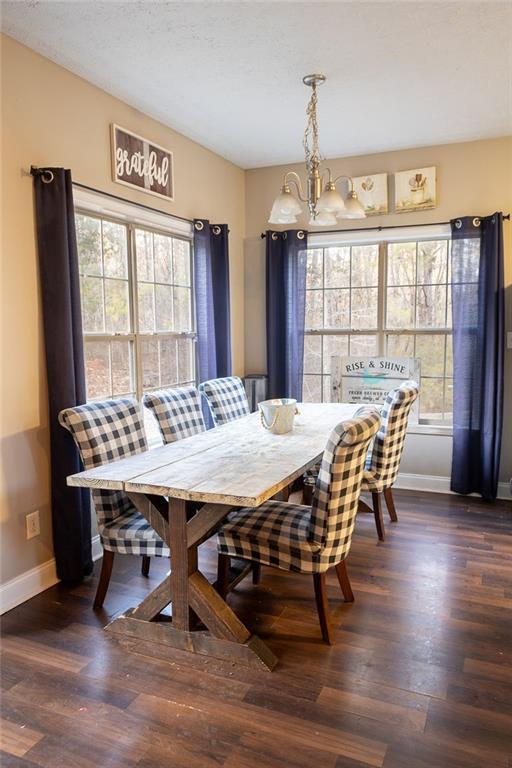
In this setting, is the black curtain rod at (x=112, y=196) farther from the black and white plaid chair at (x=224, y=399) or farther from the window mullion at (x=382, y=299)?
the window mullion at (x=382, y=299)

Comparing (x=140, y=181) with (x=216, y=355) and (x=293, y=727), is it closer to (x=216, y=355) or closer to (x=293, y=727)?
(x=216, y=355)

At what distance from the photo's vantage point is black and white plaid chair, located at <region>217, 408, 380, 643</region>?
212cm

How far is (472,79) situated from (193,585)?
3056 mm

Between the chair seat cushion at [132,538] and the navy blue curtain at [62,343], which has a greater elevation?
the navy blue curtain at [62,343]

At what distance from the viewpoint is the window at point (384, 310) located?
4.39 metres

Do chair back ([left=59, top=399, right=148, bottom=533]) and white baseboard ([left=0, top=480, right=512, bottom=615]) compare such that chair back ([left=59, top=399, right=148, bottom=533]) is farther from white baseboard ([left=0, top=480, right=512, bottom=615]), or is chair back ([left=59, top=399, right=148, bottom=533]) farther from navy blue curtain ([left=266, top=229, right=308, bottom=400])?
navy blue curtain ([left=266, top=229, right=308, bottom=400])

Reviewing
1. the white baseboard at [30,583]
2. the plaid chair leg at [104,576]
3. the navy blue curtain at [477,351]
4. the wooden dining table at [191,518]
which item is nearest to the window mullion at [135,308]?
the white baseboard at [30,583]

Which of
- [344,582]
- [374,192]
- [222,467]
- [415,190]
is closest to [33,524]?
[222,467]

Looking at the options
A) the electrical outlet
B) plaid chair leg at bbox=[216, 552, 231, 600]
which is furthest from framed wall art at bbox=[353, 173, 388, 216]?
the electrical outlet

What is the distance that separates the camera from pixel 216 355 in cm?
428

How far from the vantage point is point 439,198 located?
4203 millimetres

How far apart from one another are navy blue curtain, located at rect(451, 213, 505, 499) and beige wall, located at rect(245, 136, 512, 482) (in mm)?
138

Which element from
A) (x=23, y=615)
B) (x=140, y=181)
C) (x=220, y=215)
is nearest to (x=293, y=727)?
(x=23, y=615)

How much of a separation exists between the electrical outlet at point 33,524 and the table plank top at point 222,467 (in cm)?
61
